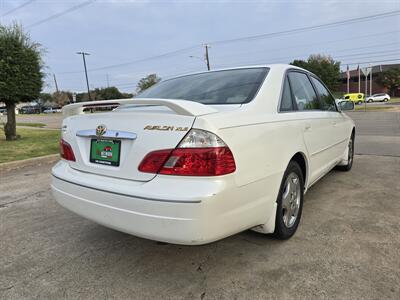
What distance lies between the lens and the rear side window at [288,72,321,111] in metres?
3.39

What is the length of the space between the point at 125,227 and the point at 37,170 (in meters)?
5.31

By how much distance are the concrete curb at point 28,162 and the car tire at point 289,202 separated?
616 cm

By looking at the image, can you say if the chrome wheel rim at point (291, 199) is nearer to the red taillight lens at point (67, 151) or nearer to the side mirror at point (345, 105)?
the red taillight lens at point (67, 151)

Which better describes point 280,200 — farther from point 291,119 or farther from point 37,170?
point 37,170

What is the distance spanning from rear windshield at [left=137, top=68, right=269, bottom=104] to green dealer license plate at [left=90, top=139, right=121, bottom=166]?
2.90 ft

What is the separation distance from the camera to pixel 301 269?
8.23 ft

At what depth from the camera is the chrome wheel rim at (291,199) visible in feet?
9.46

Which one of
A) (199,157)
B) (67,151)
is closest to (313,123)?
(199,157)

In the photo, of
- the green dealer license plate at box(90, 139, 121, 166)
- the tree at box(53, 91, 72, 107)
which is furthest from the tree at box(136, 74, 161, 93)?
the green dealer license plate at box(90, 139, 121, 166)

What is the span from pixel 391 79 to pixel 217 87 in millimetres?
71836

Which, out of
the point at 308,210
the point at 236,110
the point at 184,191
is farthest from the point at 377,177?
the point at 184,191

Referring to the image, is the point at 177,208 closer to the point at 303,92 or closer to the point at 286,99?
the point at 286,99

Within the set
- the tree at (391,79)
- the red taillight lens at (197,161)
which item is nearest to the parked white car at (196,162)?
the red taillight lens at (197,161)

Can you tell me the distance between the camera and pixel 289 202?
9.75ft
